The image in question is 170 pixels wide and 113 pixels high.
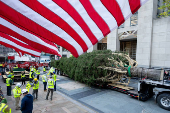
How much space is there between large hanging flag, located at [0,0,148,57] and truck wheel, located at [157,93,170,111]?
5.83m

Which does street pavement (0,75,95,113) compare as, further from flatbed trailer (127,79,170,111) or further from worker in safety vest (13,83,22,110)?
flatbed trailer (127,79,170,111)

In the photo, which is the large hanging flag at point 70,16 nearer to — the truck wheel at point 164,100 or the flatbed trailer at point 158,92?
the flatbed trailer at point 158,92

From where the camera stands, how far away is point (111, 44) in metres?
21.2

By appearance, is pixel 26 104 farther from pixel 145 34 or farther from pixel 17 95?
pixel 145 34

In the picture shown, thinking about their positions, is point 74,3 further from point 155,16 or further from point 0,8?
point 155,16

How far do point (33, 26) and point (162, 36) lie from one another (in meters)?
16.7

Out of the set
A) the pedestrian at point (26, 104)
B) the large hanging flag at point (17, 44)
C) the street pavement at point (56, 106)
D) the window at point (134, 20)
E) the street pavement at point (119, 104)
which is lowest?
the street pavement at point (119, 104)

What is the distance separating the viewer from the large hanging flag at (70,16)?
3334mm

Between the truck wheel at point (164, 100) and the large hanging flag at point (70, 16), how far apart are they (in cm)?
583

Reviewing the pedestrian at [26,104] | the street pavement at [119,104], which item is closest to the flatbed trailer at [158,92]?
the street pavement at [119,104]

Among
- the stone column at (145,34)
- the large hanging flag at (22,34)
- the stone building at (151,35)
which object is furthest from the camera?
the stone column at (145,34)

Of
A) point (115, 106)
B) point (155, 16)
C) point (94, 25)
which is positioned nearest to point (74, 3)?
point (94, 25)

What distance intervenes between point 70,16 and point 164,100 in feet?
24.0

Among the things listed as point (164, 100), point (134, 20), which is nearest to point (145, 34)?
point (134, 20)
